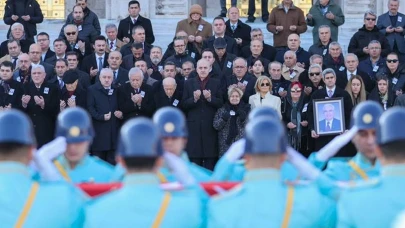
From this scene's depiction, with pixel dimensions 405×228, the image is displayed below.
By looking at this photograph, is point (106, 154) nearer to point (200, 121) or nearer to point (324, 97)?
point (200, 121)

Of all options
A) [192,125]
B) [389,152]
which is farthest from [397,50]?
[389,152]

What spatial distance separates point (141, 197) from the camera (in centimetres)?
751

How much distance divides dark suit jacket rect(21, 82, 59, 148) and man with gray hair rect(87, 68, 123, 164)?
18.8 inches

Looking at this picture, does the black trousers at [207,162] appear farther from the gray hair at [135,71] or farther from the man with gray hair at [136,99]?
the gray hair at [135,71]

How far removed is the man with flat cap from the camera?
1767 cm

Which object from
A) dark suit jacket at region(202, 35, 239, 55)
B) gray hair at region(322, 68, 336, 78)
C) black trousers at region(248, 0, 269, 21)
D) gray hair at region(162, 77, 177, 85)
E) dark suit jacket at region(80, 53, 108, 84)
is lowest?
gray hair at region(162, 77, 177, 85)

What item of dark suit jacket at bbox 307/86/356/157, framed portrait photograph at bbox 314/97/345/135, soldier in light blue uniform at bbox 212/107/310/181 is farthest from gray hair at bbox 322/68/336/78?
soldier in light blue uniform at bbox 212/107/310/181

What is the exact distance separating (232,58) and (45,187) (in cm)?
1137

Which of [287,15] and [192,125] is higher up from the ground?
[287,15]

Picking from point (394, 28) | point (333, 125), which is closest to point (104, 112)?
point (333, 125)

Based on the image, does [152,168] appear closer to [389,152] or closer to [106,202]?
[106,202]

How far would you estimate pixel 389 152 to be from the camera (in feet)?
24.8

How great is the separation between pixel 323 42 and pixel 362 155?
420 inches

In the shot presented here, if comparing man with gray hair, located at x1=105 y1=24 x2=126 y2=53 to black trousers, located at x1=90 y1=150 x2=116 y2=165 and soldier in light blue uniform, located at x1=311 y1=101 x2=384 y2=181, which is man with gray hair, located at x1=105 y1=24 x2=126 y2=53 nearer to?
black trousers, located at x1=90 y1=150 x2=116 y2=165
